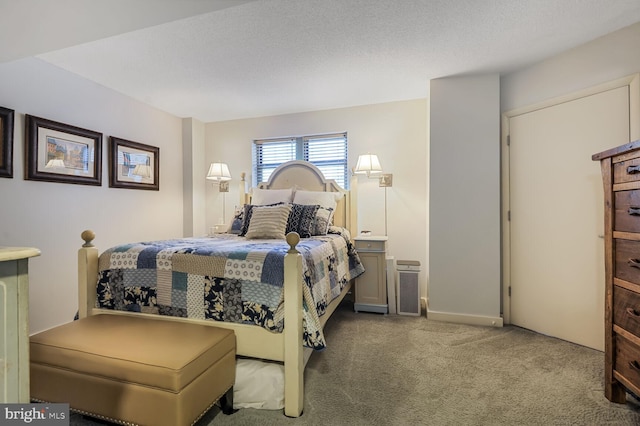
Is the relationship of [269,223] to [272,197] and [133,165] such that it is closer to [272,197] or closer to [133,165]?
[272,197]

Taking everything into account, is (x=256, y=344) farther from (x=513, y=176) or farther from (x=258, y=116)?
(x=258, y=116)

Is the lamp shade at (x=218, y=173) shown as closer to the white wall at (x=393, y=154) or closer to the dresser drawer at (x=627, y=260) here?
the white wall at (x=393, y=154)

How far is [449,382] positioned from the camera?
1827 mm

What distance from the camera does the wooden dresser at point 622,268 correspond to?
1.41 m

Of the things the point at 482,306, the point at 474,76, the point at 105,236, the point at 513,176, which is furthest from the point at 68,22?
the point at 482,306

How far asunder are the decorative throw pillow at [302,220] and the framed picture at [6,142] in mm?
2267

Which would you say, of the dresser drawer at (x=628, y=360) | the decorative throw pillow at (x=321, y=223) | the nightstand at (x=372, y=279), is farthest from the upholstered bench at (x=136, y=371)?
the dresser drawer at (x=628, y=360)

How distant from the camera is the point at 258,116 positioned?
4.11m

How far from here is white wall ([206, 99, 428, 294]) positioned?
137 inches

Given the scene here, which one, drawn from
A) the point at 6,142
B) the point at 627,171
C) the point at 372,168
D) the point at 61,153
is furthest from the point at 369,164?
the point at 6,142

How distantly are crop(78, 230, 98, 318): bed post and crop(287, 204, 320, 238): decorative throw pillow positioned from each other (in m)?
1.53

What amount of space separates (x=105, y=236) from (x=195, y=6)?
2.68 m

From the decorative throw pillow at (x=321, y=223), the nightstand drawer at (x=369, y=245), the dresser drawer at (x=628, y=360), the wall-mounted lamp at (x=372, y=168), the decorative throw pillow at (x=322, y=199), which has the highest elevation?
the wall-mounted lamp at (x=372, y=168)

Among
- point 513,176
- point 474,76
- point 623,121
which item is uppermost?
point 474,76
